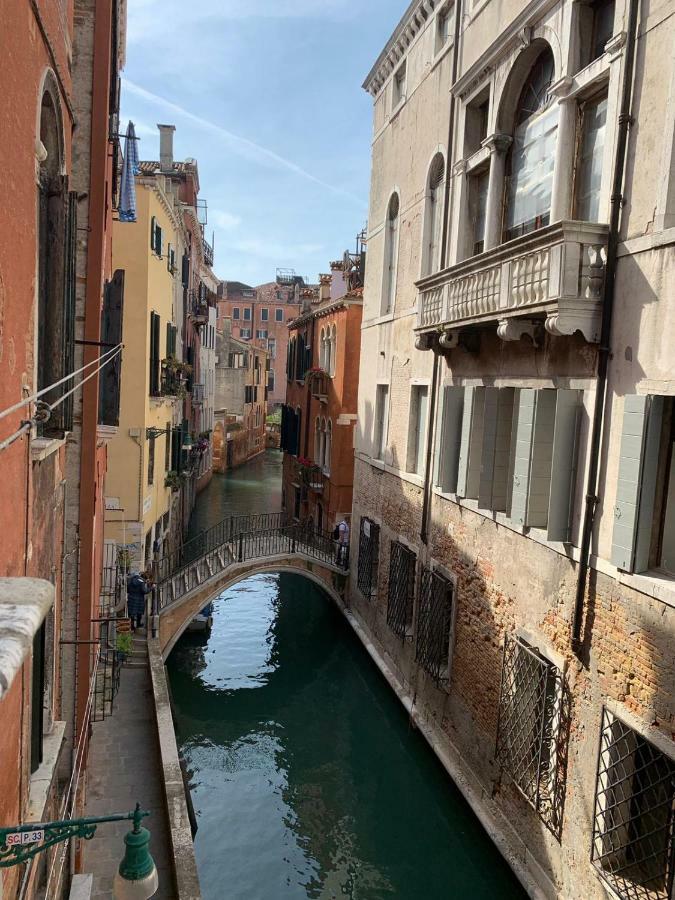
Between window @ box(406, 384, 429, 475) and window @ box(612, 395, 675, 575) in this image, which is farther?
window @ box(406, 384, 429, 475)

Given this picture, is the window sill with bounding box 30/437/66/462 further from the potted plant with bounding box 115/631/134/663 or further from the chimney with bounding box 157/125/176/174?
the chimney with bounding box 157/125/176/174

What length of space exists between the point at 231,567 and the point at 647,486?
35.2 ft

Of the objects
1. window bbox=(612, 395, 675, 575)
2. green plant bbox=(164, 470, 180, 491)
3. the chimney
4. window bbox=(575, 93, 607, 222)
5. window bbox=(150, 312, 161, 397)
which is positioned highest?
the chimney

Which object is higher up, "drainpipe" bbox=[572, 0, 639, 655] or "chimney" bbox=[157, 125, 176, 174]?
"chimney" bbox=[157, 125, 176, 174]

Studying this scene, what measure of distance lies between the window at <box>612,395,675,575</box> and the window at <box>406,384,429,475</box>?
21.5 feet

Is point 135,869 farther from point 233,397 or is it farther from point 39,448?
point 233,397

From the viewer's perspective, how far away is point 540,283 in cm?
754

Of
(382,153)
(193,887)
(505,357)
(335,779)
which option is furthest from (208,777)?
(382,153)

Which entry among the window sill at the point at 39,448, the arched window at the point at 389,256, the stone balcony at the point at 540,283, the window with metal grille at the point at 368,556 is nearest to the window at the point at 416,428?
the window with metal grille at the point at 368,556

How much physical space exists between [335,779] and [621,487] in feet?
23.9

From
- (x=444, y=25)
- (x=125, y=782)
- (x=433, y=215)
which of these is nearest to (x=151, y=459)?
(x=433, y=215)

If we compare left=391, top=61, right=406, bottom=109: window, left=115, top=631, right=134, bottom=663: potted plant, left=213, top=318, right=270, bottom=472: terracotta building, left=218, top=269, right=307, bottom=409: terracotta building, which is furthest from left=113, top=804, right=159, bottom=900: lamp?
left=218, top=269, right=307, bottom=409: terracotta building

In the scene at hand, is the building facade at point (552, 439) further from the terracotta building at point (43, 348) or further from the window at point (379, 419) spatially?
the terracotta building at point (43, 348)

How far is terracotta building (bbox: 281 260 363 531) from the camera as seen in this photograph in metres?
20.7
